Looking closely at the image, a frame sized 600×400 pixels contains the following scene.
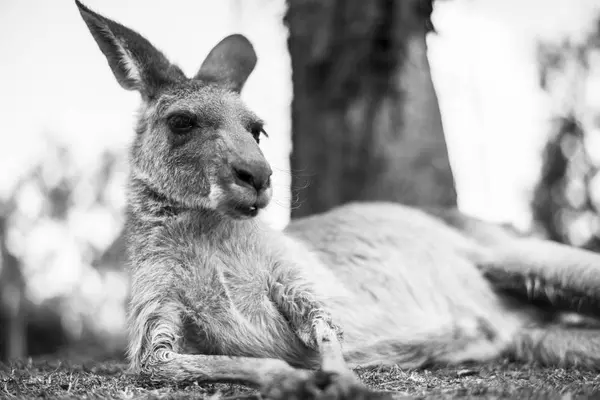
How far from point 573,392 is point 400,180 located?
3833mm

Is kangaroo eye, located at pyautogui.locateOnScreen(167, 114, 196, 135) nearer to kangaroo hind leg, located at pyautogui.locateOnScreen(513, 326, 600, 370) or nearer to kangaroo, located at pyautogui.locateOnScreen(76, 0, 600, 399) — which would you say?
kangaroo, located at pyautogui.locateOnScreen(76, 0, 600, 399)

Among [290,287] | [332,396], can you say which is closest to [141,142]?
[290,287]

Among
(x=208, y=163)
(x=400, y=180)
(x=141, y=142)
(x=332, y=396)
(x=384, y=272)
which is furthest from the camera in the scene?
(x=400, y=180)

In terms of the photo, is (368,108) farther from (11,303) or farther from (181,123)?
(11,303)

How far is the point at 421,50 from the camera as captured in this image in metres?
6.62

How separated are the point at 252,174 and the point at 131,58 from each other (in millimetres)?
1184

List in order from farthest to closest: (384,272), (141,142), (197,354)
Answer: (384,272) < (141,142) < (197,354)

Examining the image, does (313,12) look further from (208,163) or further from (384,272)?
(208,163)

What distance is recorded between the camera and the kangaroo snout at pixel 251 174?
303cm

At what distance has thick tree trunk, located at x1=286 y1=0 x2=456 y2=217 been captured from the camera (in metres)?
6.33

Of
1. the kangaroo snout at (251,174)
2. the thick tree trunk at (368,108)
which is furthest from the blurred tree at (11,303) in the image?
the kangaroo snout at (251,174)

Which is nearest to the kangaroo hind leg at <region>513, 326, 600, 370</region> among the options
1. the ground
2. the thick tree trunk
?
the ground

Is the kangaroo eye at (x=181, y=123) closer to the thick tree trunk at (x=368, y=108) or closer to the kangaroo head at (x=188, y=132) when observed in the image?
the kangaroo head at (x=188, y=132)

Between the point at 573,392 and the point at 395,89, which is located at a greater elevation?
the point at 395,89
